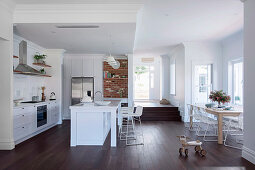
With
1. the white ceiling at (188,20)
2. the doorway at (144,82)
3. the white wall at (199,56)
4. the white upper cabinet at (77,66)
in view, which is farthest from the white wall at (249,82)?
the doorway at (144,82)

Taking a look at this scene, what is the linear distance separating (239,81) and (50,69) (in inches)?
257

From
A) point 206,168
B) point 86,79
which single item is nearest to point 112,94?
point 86,79

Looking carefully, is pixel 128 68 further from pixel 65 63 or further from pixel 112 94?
pixel 65 63

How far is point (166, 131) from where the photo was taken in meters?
5.82

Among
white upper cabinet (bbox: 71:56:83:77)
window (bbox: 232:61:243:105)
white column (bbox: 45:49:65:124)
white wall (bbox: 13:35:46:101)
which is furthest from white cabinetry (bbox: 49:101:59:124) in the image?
window (bbox: 232:61:243:105)

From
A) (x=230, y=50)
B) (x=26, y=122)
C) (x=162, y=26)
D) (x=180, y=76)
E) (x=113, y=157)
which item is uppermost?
(x=162, y=26)

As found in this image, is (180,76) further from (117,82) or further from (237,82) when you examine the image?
(117,82)

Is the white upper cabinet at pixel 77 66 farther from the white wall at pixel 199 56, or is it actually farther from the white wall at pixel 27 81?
the white wall at pixel 199 56

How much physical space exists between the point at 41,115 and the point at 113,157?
2.99 metres

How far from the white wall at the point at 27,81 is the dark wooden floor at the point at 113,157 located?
1587 mm

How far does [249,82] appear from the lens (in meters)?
3.44

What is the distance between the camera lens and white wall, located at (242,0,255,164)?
11.0 ft

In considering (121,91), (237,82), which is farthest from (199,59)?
(121,91)

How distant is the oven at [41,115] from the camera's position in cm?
536
